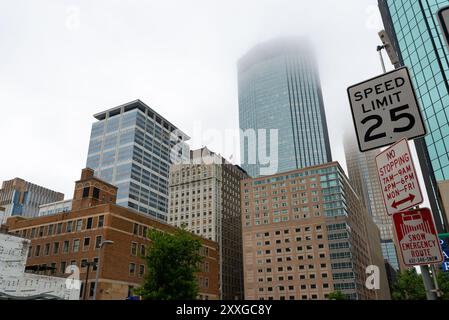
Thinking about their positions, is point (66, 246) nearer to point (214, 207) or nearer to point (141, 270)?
point (141, 270)

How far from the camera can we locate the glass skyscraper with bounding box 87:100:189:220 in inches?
5763

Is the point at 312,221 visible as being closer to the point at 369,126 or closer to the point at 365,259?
the point at 365,259

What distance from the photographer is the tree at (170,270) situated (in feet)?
112

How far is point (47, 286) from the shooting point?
4178cm

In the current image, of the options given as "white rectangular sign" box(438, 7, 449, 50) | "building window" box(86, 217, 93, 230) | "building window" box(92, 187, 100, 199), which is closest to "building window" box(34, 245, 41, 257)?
"building window" box(86, 217, 93, 230)

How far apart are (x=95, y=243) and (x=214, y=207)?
86.0 meters

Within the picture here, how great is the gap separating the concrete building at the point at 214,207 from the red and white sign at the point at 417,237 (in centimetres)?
12630

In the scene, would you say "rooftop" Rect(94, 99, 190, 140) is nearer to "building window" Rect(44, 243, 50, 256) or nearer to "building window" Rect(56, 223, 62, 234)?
"building window" Rect(56, 223, 62, 234)

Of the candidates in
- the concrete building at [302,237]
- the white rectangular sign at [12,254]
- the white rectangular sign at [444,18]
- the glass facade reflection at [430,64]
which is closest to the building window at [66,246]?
the white rectangular sign at [12,254]

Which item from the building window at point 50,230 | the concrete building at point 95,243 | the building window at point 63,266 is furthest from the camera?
the building window at point 50,230

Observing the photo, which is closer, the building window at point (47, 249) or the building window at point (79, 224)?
the building window at point (79, 224)

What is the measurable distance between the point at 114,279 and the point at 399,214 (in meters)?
50.9

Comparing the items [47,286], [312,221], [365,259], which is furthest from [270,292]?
[47,286]

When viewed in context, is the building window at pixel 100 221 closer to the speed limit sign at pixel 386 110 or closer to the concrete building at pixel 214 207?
the speed limit sign at pixel 386 110
